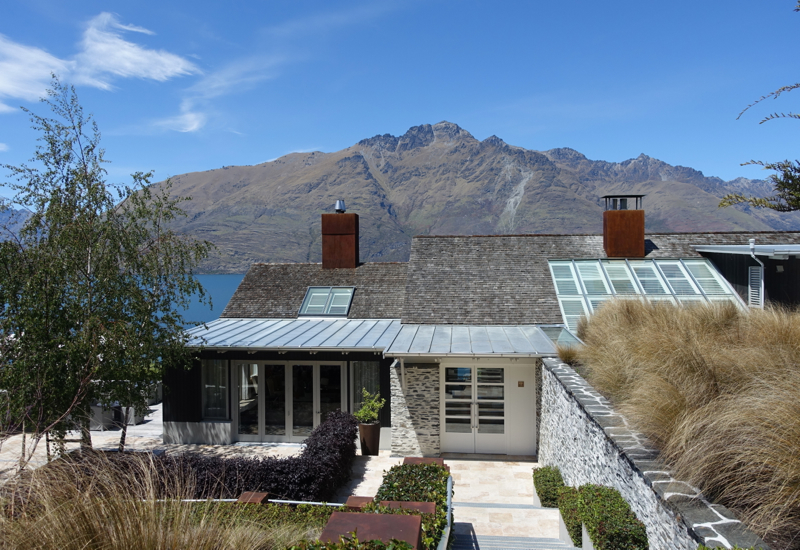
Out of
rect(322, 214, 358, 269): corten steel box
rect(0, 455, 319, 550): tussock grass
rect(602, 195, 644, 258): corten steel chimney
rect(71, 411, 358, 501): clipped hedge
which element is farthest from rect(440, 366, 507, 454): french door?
rect(0, 455, 319, 550): tussock grass

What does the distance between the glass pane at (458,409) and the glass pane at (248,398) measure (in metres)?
5.06

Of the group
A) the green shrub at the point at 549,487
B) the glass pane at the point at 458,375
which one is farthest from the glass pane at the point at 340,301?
the green shrub at the point at 549,487

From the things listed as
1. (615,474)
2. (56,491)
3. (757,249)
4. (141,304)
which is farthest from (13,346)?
(757,249)

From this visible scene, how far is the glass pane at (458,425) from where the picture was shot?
11.4 metres

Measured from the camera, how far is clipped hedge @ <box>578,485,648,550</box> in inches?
168

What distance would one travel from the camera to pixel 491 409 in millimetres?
11312

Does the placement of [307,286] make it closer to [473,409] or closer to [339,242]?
[339,242]

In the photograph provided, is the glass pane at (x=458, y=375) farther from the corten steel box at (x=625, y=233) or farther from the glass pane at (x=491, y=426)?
the corten steel box at (x=625, y=233)

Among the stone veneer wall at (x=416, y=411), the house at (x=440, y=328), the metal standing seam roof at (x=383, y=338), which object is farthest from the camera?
the house at (x=440, y=328)

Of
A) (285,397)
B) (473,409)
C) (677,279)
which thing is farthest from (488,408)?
(677,279)

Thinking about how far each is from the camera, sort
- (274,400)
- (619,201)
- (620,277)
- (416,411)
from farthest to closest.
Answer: (619,201) < (620,277) < (274,400) < (416,411)

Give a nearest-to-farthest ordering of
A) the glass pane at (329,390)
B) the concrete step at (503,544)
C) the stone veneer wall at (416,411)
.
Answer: the concrete step at (503,544) → the stone veneer wall at (416,411) → the glass pane at (329,390)

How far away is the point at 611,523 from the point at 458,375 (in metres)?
6.97

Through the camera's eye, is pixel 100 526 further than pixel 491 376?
No
